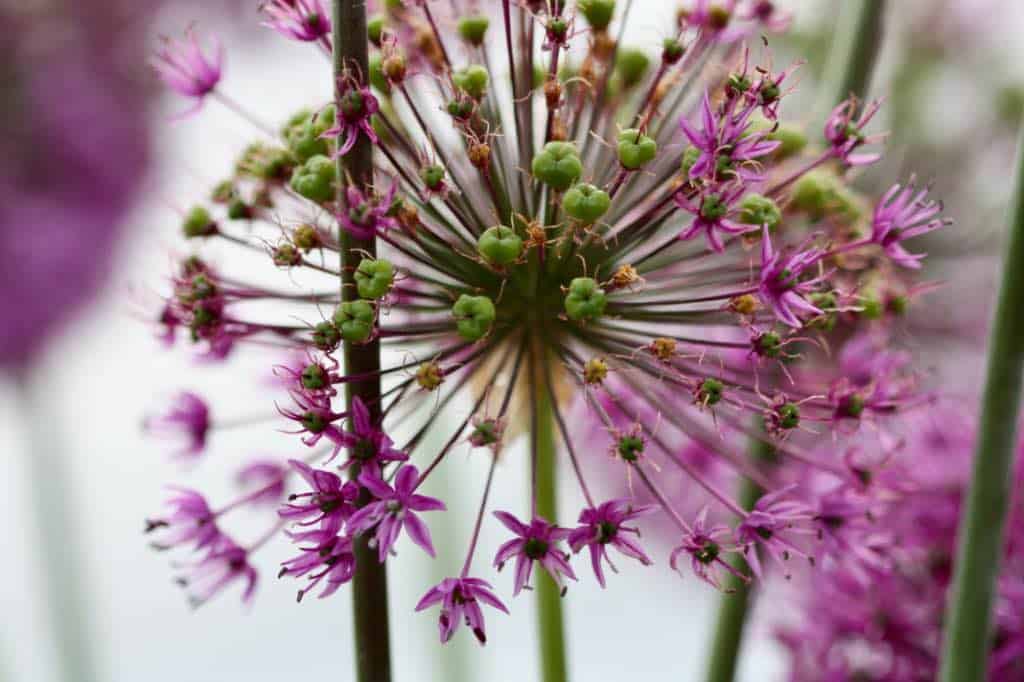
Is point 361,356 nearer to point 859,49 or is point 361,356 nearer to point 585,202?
point 585,202

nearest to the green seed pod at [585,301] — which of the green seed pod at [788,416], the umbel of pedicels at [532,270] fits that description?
the umbel of pedicels at [532,270]

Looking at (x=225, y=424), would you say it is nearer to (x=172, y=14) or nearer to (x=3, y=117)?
(x=3, y=117)

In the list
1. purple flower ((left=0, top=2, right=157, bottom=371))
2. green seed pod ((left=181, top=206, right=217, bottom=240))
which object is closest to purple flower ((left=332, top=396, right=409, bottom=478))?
green seed pod ((left=181, top=206, right=217, bottom=240))

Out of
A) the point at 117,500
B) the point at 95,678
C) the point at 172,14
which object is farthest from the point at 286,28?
the point at 117,500

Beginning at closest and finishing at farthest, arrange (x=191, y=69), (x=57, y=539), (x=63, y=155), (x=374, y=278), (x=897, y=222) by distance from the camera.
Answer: (x=374, y=278) → (x=897, y=222) → (x=191, y=69) → (x=57, y=539) → (x=63, y=155)

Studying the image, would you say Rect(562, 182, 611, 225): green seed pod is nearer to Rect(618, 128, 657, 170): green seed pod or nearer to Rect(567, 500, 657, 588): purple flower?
Rect(618, 128, 657, 170): green seed pod

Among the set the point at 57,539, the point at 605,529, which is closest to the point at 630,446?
the point at 605,529

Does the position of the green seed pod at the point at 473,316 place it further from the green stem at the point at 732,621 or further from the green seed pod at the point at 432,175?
the green stem at the point at 732,621
